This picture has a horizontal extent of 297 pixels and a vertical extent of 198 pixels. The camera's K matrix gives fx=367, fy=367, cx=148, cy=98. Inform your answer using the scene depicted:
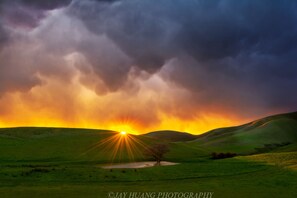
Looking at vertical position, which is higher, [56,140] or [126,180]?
[56,140]

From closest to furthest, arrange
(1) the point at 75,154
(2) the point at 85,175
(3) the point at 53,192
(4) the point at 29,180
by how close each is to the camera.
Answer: (3) the point at 53,192, (4) the point at 29,180, (2) the point at 85,175, (1) the point at 75,154

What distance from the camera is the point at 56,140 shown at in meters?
113

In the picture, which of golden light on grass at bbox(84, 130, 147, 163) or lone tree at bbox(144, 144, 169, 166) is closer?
lone tree at bbox(144, 144, 169, 166)

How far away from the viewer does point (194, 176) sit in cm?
5716

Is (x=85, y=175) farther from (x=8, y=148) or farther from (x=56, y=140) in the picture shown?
(x=56, y=140)

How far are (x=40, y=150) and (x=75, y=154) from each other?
10.3m

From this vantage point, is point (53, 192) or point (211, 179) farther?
point (211, 179)

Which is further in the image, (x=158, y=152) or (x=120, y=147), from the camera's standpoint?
(x=120, y=147)

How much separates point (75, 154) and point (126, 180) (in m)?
47.1

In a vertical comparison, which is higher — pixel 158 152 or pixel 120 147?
pixel 120 147

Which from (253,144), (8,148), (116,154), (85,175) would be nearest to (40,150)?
(8,148)

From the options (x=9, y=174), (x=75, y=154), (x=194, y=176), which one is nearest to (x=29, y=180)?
(x=9, y=174)

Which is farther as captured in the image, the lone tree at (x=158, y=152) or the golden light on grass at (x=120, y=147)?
the golden light on grass at (x=120, y=147)

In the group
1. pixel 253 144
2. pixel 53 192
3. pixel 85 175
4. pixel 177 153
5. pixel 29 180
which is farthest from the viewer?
pixel 253 144
